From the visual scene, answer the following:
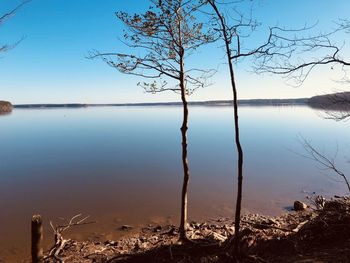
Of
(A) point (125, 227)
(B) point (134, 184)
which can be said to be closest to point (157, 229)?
(A) point (125, 227)

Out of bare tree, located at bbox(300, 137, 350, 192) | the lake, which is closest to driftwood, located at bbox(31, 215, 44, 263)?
the lake

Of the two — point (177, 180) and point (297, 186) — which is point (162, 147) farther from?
point (297, 186)

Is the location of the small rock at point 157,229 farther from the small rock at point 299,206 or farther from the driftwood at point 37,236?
the small rock at point 299,206

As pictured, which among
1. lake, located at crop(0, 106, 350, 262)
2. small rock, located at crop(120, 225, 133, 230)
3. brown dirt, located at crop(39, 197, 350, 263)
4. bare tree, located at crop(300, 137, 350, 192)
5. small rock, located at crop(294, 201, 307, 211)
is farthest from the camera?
small rock, located at crop(294, 201, 307, 211)

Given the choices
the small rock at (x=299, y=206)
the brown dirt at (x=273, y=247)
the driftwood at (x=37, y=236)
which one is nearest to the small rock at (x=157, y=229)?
the brown dirt at (x=273, y=247)

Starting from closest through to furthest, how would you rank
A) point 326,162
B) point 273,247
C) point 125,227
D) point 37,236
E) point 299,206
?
point 37,236
point 273,247
point 125,227
point 299,206
point 326,162

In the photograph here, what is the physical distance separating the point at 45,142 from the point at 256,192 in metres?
31.5

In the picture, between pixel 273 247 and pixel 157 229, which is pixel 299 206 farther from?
pixel 273 247

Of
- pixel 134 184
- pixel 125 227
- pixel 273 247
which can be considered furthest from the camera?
pixel 134 184

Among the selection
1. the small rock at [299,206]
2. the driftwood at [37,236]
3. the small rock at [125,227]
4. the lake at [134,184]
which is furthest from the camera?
the small rock at [299,206]

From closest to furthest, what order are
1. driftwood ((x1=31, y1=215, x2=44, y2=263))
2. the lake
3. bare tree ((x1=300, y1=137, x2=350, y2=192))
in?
driftwood ((x1=31, y1=215, x2=44, y2=263)) < bare tree ((x1=300, y1=137, x2=350, y2=192)) < the lake

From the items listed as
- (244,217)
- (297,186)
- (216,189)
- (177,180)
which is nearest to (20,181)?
(177,180)

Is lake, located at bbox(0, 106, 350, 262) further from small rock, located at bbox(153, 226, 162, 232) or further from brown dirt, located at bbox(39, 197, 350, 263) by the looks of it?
brown dirt, located at bbox(39, 197, 350, 263)

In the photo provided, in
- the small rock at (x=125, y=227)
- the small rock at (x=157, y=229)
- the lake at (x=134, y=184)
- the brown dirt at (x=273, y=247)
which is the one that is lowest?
the small rock at (x=125, y=227)
